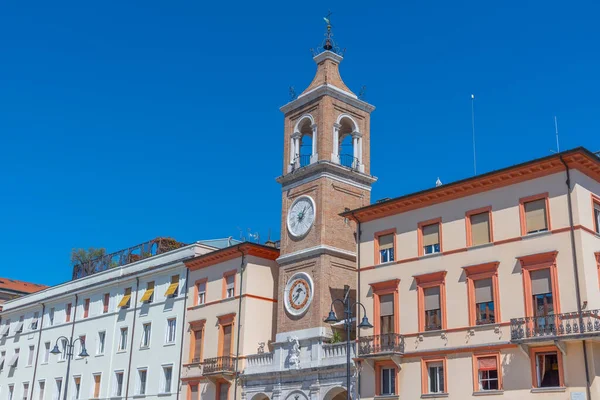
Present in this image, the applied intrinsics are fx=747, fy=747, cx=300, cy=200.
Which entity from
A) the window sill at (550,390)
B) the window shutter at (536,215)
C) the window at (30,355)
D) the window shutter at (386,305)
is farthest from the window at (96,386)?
the window shutter at (536,215)

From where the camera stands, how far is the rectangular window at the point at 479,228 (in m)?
33.2

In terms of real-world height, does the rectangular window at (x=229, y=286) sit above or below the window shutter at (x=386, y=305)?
above

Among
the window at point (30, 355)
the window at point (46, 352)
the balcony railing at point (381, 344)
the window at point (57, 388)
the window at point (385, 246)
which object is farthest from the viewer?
the window at point (30, 355)

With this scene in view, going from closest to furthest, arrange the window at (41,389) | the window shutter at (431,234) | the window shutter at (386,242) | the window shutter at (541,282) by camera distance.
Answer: the window shutter at (541,282)
the window shutter at (431,234)
the window shutter at (386,242)
the window at (41,389)

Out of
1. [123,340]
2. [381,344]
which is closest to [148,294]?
[123,340]

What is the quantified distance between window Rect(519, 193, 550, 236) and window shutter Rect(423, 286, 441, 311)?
4.97m

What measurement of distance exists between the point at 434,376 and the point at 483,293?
4346 millimetres

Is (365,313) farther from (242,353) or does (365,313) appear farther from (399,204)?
(242,353)

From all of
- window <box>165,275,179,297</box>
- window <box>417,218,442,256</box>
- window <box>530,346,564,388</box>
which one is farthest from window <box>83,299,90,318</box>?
window <box>530,346,564,388</box>

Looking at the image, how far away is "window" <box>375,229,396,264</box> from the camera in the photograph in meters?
36.9

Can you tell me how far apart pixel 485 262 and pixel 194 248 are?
2363cm

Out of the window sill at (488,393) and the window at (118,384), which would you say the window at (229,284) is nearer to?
the window at (118,384)

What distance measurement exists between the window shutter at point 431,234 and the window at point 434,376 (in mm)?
5570

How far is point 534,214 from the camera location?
31766 mm
